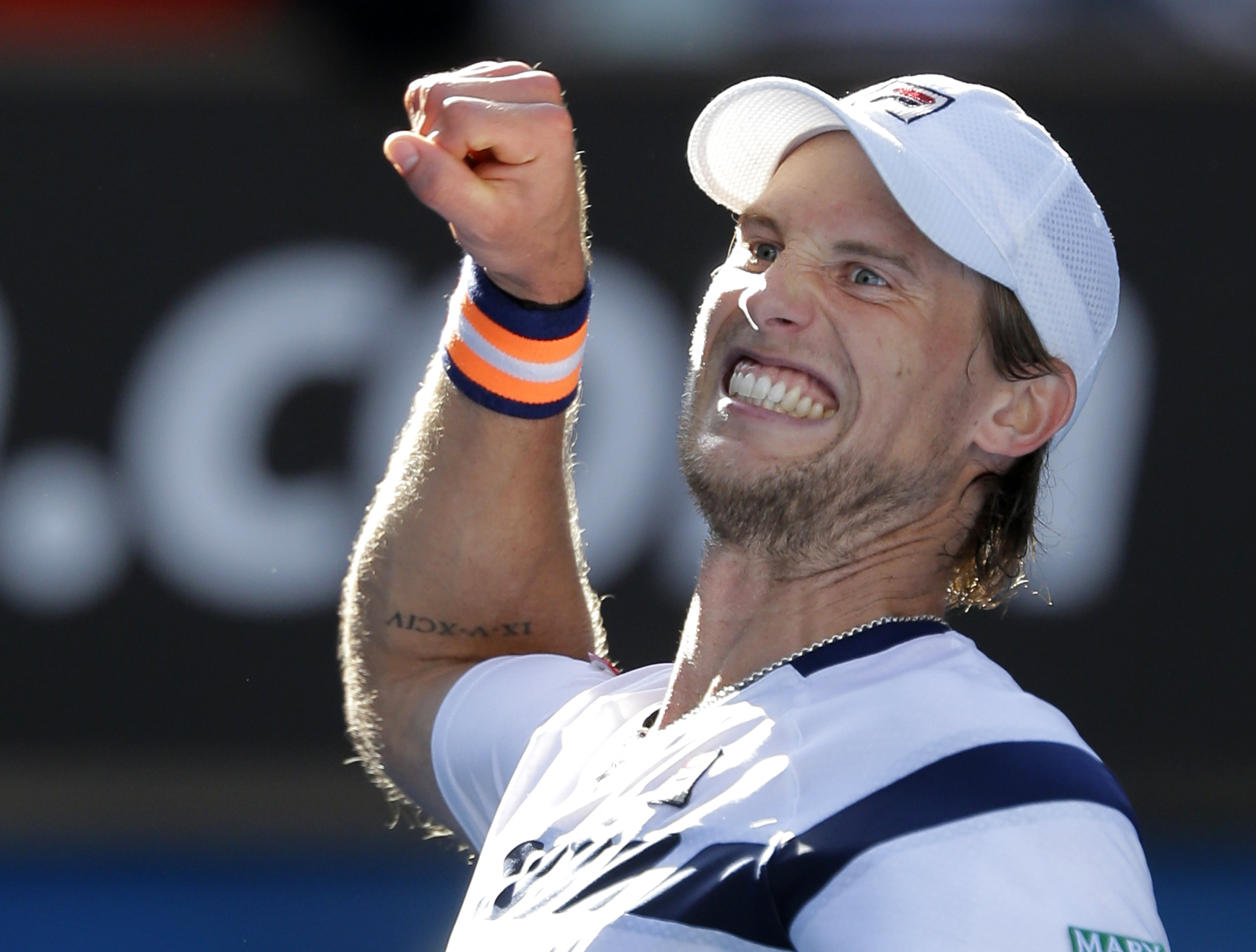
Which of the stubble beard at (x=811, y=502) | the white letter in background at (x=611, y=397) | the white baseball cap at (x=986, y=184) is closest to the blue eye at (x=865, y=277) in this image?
the white baseball cap at (x=986, y=184)

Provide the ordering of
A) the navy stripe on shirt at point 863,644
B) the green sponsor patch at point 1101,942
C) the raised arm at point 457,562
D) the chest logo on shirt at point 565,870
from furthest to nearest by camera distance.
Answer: the raised arm at point 457,562 < the navy stripe on shirt at point 863,644 < the chest logo on shirt at point 565,870 < the green sponsor patch at point 1101,942

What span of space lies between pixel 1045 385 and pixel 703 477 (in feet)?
1.40

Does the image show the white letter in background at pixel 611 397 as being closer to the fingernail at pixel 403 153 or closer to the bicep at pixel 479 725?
the bicep at pixel 479 725

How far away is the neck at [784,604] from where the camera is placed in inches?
70.2

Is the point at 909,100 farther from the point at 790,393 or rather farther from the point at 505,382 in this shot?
the point at 505,382

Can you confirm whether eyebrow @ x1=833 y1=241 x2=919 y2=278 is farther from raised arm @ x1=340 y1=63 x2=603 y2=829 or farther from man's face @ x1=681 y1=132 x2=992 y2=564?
raised arm @ x1=340 y1=63 x2=603 y2=829

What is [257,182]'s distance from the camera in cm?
343

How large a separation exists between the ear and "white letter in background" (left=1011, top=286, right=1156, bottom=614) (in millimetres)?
1592

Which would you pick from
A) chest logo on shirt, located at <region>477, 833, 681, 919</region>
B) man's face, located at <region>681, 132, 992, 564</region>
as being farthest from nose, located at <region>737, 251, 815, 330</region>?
chest logo on shirt, located at <region>477, 833, 681, 919</region>

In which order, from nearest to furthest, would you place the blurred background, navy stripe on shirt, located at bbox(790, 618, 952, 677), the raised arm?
navy stripe on shirt, located at bbox(790, 618, 952, 677), the raised arm, the blurred background

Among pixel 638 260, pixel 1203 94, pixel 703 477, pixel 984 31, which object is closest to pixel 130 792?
pixel 638 260

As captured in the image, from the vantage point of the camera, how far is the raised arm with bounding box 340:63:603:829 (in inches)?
82.4

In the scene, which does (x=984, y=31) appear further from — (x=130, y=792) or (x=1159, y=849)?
(x=130, y=792)

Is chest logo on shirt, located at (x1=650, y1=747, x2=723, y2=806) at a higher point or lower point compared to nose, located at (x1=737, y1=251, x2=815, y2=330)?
lower
